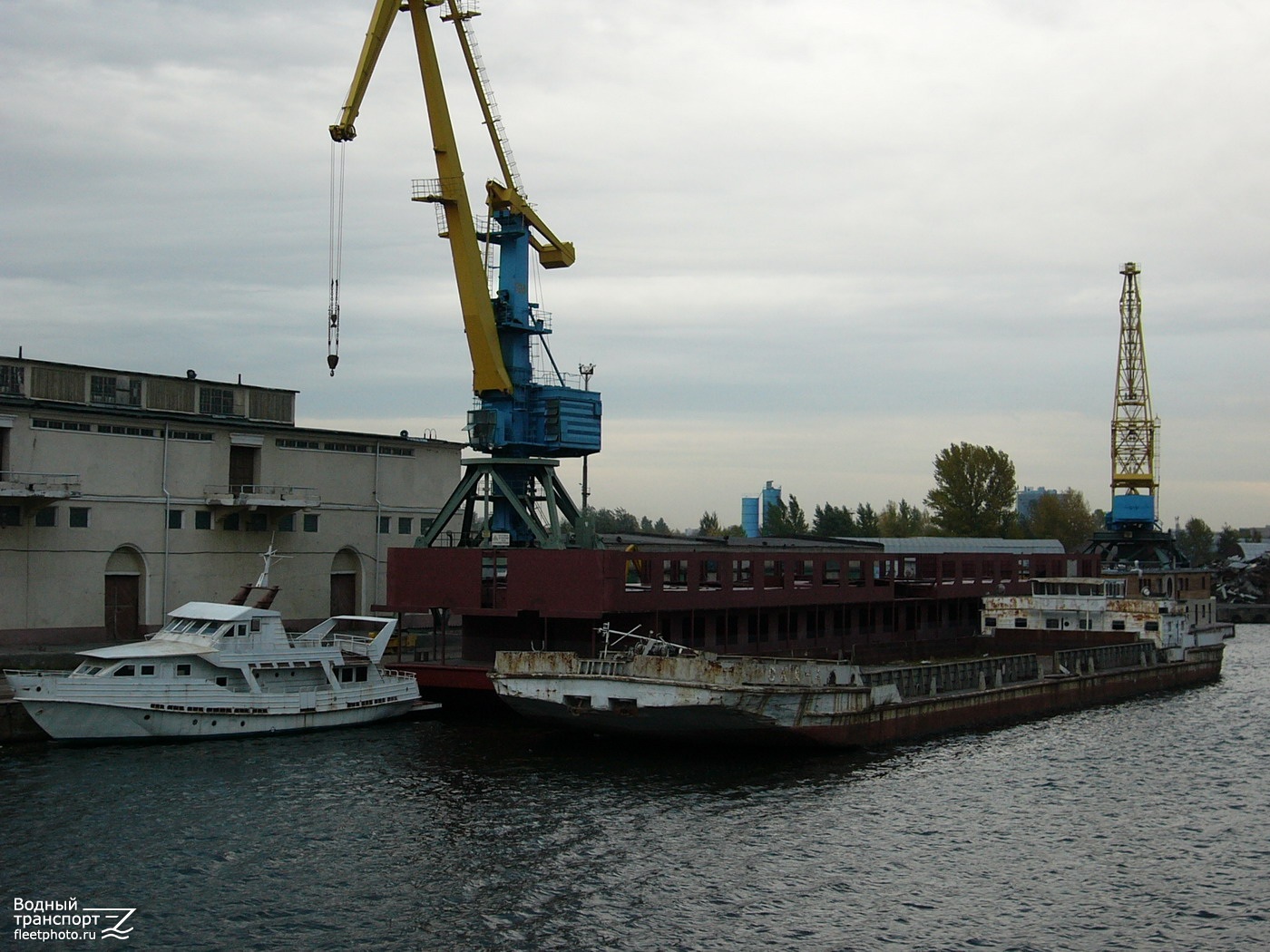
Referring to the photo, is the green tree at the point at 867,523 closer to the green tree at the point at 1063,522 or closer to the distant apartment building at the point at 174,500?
the green tree at the point at 1063,522

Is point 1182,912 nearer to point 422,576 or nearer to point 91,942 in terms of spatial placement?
point 91,942

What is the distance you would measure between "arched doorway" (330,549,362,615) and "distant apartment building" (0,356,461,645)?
7cm

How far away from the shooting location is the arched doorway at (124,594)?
51969 millimetres

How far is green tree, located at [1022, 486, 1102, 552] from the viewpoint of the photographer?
14888 centimetres

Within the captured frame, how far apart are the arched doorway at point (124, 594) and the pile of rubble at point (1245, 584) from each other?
112277mm

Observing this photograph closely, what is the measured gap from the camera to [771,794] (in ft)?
108

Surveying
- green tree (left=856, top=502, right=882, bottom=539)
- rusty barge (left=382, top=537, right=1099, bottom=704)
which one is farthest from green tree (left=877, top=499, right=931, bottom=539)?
rusty barge (left=382, top=537, right=1099, bottom=704)

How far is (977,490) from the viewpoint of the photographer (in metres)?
129

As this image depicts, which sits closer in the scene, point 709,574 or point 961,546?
point 709,574

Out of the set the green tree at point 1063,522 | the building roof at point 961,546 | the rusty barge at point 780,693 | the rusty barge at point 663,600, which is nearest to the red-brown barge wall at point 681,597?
the rusty barge at point 663,600

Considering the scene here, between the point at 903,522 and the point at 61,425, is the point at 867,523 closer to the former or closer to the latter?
the point at 903,522

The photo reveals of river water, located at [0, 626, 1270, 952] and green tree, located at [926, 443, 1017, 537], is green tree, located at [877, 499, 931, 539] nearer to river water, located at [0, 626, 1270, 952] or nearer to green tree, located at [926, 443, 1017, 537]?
green tree, located at [926, 443, 1017, 537]

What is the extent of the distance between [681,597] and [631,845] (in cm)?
1887

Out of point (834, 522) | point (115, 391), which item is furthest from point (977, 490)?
point (115, 391)
